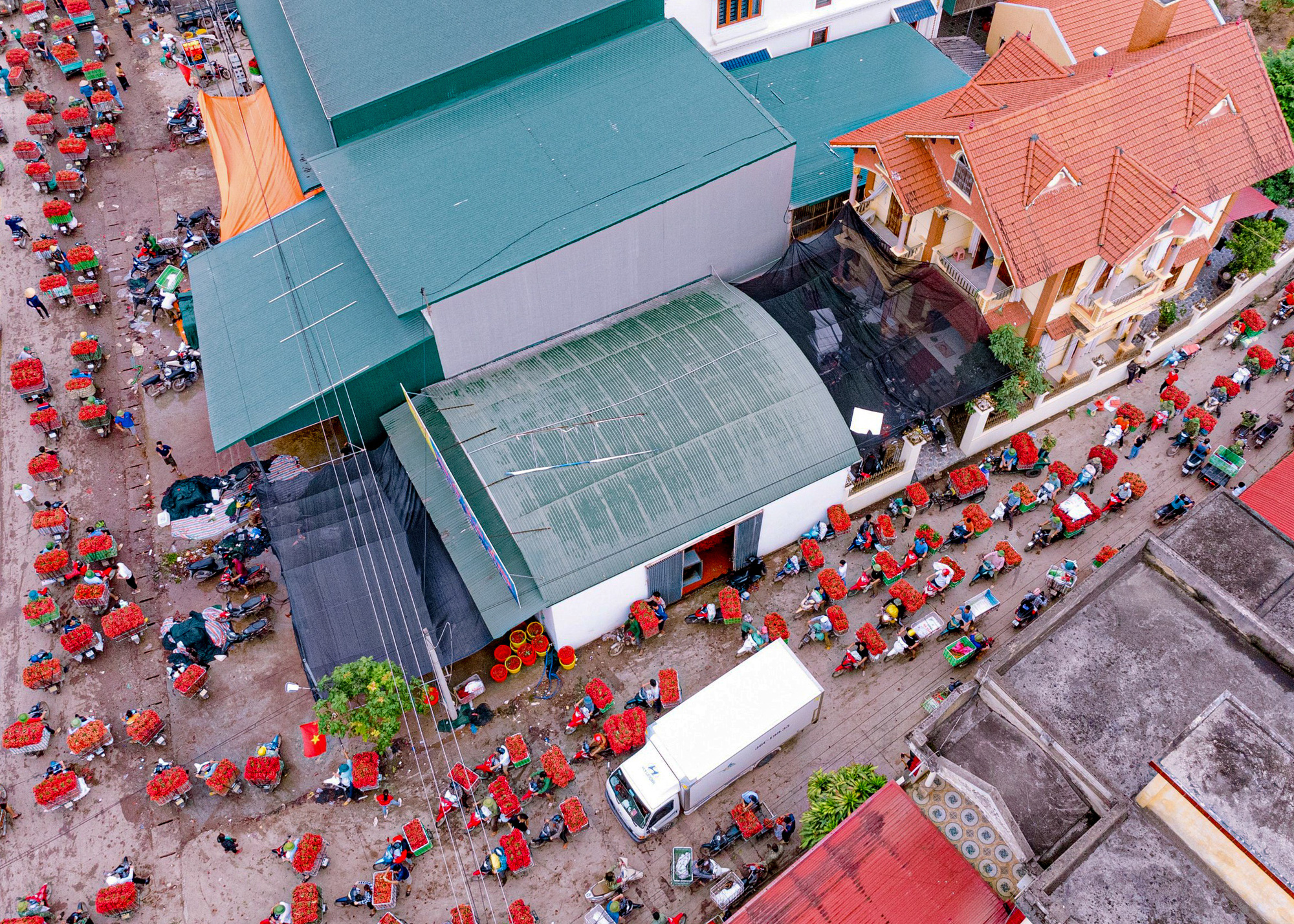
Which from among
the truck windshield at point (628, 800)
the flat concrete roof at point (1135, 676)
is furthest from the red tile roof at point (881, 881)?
the truck windshield at point (628, 800)

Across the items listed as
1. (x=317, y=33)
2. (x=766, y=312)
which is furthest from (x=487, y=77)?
(x=766, y=312)

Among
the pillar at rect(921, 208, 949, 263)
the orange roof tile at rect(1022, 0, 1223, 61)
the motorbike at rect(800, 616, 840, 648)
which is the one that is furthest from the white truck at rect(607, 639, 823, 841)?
the orange roof tile at rect(1022, 0, 1223, 61)

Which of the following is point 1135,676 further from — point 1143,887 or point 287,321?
point 287,321

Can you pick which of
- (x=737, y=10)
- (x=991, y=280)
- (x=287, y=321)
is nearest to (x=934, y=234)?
(x=991, y=280)

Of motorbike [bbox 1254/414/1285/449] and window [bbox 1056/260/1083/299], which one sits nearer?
window [bbox 1056/260/1083/299]

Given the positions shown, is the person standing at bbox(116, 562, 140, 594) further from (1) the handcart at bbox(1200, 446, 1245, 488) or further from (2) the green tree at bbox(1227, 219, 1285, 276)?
(2) the green tree at bbox(1227, 219, 1285, 276)

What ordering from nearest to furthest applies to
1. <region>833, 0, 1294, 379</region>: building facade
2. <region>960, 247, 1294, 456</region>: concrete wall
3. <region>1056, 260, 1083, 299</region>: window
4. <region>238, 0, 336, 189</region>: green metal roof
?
1. <region>833, 0, 1294, 379</region>: building facade
2. <region>1056, 260, 1083, 299</region>: window
3. <region>960, 247, 1294, 456</region>: concrete wall
4. <region>238, 0, 336, 189</region>: green metal roof

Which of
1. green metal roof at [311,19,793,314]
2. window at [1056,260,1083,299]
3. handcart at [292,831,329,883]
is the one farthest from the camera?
window at [1056,260,1083,299]
